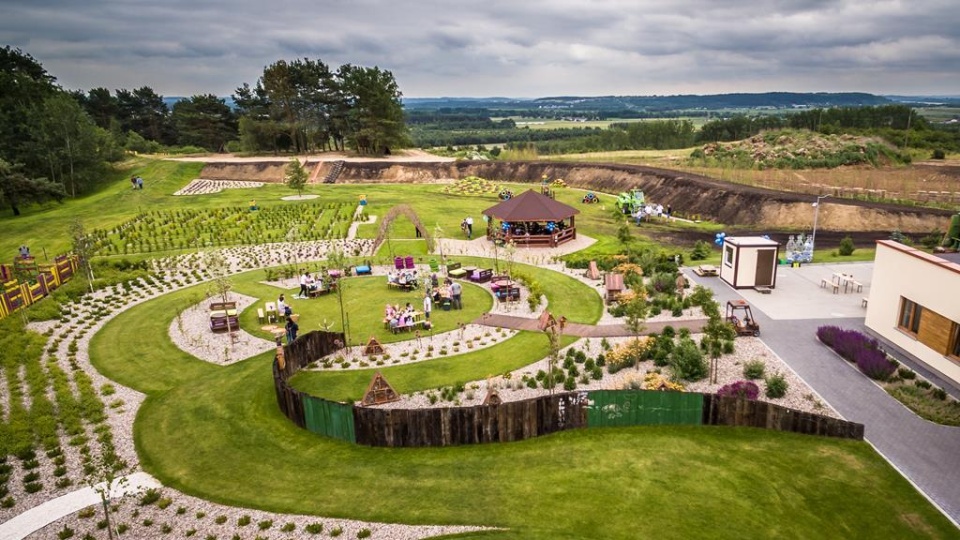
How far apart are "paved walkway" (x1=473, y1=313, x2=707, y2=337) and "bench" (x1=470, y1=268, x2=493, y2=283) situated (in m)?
5.67

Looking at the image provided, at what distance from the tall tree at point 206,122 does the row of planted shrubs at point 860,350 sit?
8882 cm

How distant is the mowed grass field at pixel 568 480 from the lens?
1099cm

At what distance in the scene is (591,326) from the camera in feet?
72.0

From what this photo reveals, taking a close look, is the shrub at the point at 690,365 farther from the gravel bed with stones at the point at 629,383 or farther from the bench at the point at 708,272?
the bench at the point at 708,272

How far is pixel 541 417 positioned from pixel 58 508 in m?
11.1

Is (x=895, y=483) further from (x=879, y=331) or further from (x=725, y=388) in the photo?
(x=879, y=331)

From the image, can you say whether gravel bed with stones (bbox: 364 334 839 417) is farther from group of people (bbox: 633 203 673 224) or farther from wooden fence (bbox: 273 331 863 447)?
group of people (bbox: 633 203 673 224)

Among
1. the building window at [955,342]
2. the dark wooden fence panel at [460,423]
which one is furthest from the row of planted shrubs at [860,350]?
the dark wooden fence panel at [460,423]

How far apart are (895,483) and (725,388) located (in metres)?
4.74

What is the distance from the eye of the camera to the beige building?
16.1m

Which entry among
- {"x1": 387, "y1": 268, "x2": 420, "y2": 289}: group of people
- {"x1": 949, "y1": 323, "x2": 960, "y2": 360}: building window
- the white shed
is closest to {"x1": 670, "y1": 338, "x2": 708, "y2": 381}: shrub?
{"x1": 949, "y1": 323, "x2": 960, "y2": 360}: building window

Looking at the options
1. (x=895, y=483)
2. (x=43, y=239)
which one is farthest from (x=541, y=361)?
(x=43, y=239)

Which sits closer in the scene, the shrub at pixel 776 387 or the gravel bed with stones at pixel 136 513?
the gravel bed with stones at pixel 136 513

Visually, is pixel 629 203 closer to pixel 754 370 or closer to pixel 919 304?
pixel 919 304
